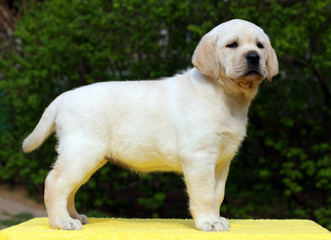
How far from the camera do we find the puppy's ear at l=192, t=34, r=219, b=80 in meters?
3.93

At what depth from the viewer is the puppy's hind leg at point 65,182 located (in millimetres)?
4023

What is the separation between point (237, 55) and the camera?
3799 millimetres

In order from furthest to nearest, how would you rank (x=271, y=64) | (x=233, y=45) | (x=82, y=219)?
(x=82, y=219) → (x=271, y=64) → (x=233, y=45)

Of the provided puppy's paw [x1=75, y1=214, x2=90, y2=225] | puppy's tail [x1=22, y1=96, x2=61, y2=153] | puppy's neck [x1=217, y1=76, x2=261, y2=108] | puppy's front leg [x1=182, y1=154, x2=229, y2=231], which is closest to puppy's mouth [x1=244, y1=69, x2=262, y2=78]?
puppy's neck [x1=217, y1=76, x2=261, y2=108]

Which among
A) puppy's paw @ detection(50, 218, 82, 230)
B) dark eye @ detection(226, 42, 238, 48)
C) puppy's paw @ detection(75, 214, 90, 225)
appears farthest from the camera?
puppy's paw @ detection(75, 214, 90, 225)

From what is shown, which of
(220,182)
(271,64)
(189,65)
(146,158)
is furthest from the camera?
(189,65)

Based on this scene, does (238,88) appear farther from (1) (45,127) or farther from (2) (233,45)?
(1) (45,127)

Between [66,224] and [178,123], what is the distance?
1240 mm

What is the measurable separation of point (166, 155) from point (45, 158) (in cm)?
567

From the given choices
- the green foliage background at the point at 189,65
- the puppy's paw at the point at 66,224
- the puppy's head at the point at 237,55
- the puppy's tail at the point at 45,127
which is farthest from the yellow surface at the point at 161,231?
the green foliage background at the point at 189,65

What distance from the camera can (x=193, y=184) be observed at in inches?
155

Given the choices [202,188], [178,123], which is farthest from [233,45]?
[202,188]

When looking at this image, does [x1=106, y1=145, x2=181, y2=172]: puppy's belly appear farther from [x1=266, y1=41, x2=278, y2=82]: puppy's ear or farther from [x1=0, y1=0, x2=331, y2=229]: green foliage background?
[x1=0, y1=0, x2=331, y2=229]: green foliage background

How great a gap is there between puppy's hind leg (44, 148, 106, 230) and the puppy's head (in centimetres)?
121
